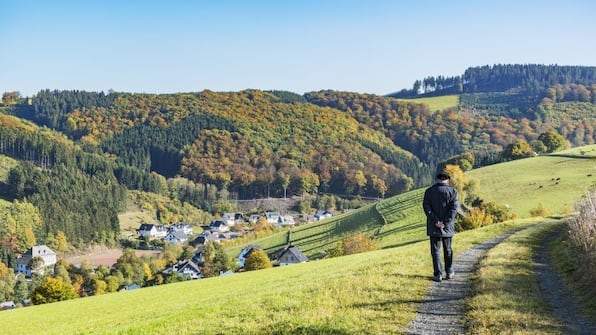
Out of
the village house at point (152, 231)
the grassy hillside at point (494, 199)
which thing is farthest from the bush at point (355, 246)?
the village house at point (152, 231)

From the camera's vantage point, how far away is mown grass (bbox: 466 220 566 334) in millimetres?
11094

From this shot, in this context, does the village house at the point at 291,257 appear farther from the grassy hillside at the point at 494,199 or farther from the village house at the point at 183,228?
the village house at the point at 183,228

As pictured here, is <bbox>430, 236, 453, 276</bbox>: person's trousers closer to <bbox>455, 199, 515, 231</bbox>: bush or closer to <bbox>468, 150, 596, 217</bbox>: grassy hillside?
<bbox>455, 199, 515, 231</bbox>: bush

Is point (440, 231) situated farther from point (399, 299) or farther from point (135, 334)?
point (135, 334)

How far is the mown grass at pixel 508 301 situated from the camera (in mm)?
11094

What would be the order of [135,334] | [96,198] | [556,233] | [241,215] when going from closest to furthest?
1. [135,334]
2. [556,233]
3. [96,198]
4. [241,215]

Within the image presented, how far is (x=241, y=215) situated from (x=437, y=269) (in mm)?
179771

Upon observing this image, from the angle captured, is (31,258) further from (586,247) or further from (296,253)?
(586,247)

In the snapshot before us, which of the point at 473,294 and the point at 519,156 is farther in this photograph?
the point at 519,156

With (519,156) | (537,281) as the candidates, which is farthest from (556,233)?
(519,156)

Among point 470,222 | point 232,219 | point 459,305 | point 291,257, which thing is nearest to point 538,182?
point 470,222

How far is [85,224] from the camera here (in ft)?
497

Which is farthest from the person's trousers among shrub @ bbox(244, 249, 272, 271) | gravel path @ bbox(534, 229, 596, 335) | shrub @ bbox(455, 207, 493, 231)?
shrub @ bbox(244, 249, 272, 271)

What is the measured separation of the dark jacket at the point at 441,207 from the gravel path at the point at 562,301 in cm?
322
